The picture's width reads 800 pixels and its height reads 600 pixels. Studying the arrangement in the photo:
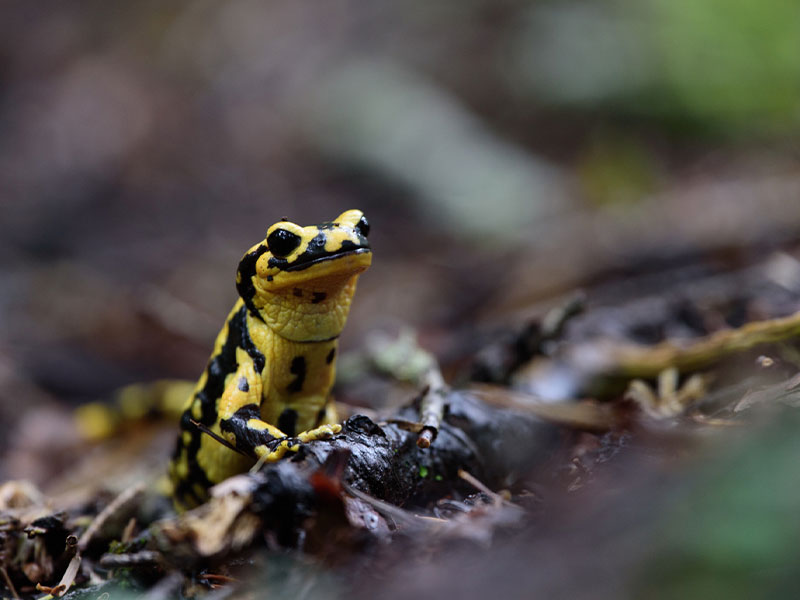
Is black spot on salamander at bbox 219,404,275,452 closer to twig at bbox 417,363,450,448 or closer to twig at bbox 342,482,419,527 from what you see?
twig at bbox 417,363,450,448

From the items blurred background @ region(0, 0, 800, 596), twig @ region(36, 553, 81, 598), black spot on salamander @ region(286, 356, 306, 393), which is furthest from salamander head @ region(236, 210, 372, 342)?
blurred background @ region(0, 0, 800, 596)

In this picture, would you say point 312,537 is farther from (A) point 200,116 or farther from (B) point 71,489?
(A) point 200,116

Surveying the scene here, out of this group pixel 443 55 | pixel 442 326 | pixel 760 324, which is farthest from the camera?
pixel 443 55

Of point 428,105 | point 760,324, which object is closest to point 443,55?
point 428,105

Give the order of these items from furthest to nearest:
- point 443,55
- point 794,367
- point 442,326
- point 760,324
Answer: point 443,55 < point 442,326 < point 760,324 < point 794,367

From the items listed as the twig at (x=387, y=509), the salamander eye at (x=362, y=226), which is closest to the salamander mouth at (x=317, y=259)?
the salamander eye at (x=362, y=226)

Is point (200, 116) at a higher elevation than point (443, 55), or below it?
below

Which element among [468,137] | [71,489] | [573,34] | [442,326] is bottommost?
[71,489]
